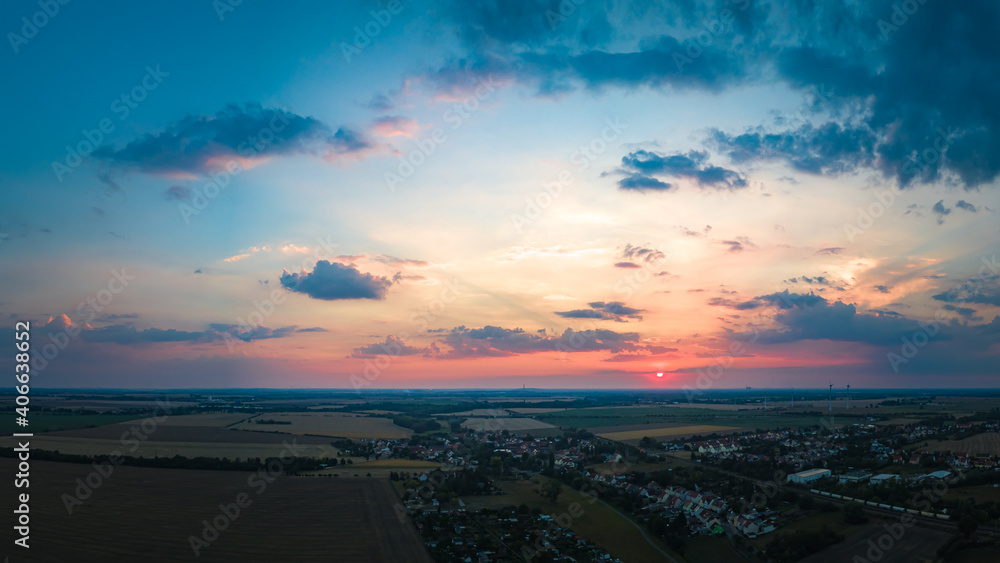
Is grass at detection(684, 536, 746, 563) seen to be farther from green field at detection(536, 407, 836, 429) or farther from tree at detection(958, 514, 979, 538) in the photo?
green field at detection(536, 407, 836, 429)

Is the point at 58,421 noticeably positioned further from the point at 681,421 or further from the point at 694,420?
the point at 694,420

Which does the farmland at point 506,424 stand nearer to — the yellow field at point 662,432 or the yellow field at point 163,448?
the yellow field at point 662,432

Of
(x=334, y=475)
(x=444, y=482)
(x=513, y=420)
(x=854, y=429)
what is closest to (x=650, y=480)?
(x=444, y=482)

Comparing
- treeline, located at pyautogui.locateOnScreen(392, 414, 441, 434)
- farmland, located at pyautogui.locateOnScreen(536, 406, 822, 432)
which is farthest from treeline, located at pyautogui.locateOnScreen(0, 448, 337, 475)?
farmland, located at pyautogui.locateOnScreen(536, 406, 822, 432)

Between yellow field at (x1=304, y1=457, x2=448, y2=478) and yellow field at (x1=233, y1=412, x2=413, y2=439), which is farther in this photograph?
yellow field at (x1=233, y1=412, x2=413, y2=439)

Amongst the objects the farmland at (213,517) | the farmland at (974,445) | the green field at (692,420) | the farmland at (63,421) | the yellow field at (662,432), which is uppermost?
the farmland at (213,517)

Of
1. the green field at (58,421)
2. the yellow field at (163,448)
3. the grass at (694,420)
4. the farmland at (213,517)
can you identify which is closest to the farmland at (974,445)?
the grass at (694,420)
